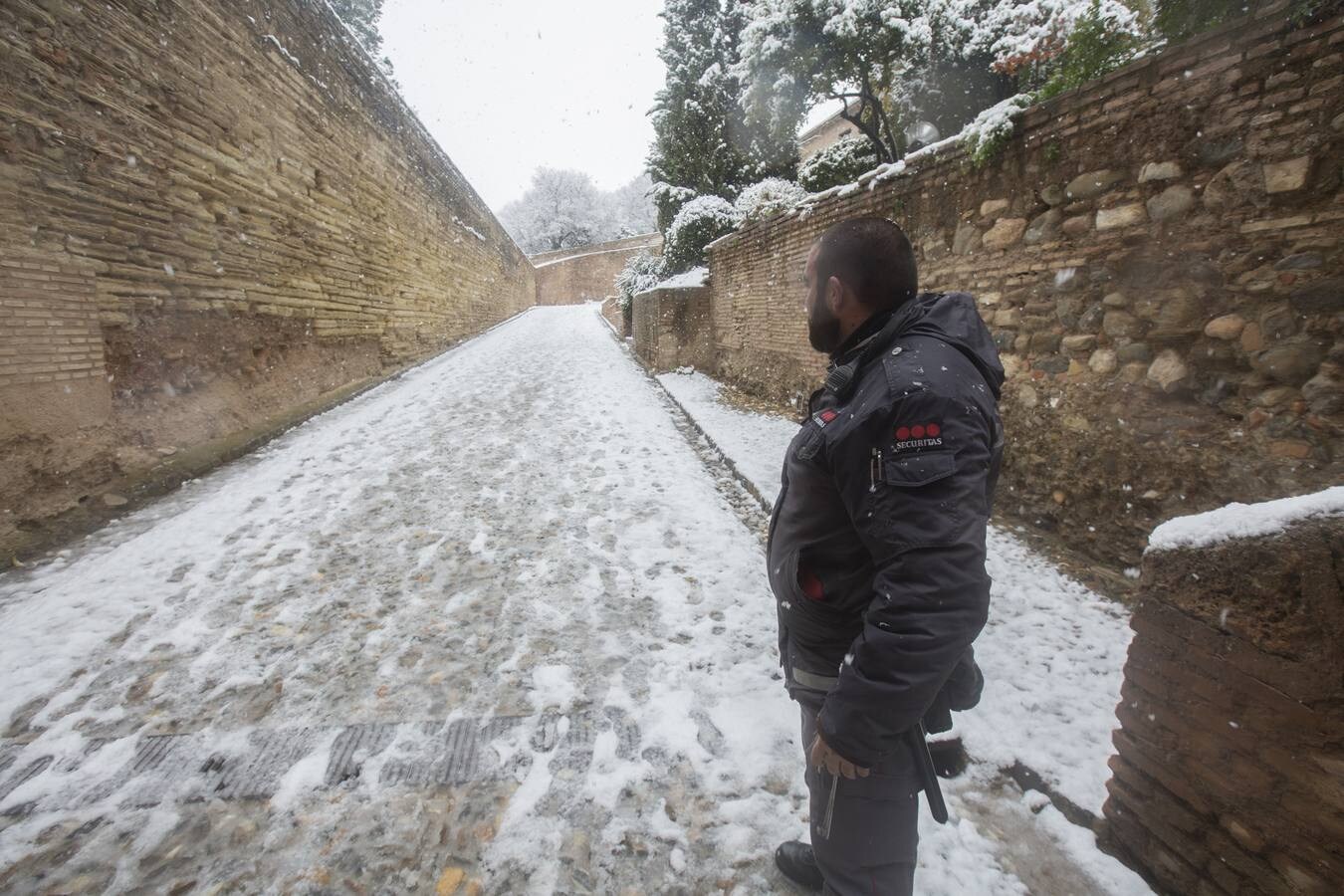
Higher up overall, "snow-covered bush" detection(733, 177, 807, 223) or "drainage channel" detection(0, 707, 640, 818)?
"snow-covered bush" detection(733, 177, 807, 223)

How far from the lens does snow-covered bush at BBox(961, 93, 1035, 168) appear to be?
3558 millimetres

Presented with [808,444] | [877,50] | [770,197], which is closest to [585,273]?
[770,197]

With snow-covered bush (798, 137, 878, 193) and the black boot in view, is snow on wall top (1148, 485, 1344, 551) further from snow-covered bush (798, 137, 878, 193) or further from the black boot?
snow-covered bush (798, 137, 878, 193)

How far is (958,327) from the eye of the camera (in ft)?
3.93

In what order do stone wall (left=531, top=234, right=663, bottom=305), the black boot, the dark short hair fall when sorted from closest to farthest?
the dark short hair → the black boot → stone wall (left=531, top=234, right=663, bottom=305)

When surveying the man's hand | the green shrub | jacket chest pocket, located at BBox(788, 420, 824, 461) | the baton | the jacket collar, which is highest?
the green shrub

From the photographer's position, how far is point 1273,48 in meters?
2.28

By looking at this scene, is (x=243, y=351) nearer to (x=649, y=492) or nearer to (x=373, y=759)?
(x=649, y=492)

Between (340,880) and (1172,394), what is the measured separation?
4.16 meters

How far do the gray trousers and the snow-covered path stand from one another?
0.47 metres

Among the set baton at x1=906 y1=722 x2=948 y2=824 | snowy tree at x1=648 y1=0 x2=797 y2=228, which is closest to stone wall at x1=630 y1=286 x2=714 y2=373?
snowy tree at x1=648 y1=0 x2=797 y2=228

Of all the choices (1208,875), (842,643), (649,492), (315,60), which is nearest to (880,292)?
(842,643)

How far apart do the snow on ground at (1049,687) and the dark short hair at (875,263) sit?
1734 mm

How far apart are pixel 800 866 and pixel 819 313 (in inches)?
65.0
